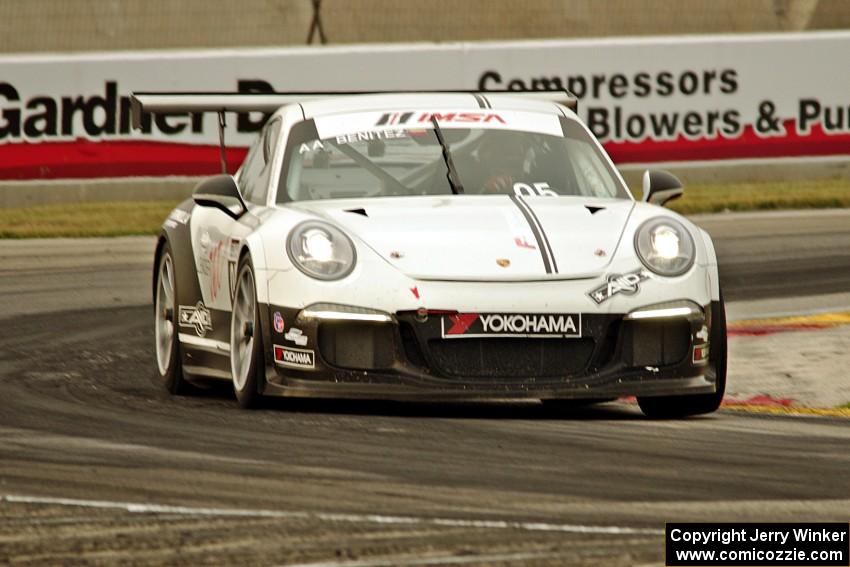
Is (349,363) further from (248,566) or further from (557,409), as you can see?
(248,566)

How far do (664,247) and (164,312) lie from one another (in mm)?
2752

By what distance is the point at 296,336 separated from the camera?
26.1ft

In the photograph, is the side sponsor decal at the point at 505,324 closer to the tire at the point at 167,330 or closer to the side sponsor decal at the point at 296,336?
the side sponsor decal at the point at 296,336

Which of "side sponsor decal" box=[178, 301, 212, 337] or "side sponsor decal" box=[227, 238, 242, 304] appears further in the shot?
"side sponsor decal" box=[178, 301, 212, 337]

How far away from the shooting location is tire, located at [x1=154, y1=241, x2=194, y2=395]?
30.9 ft

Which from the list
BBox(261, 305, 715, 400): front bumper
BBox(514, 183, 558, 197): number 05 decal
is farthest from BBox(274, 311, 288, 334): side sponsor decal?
BBox(514, 183, 558, 197): number 05 decal

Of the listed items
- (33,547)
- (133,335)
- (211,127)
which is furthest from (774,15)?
(33,547)

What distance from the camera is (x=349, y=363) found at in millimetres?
7914

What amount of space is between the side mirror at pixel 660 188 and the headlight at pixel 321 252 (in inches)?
59.7

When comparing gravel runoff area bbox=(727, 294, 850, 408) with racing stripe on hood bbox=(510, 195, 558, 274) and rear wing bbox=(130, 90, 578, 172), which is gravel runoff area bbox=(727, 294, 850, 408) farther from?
rear wing bbox=(130, 90, 578, 172)

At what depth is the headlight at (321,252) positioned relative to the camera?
7965 mm

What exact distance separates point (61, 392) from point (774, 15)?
18.6m

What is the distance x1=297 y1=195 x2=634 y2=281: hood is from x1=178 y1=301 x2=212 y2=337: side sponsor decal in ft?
2.60

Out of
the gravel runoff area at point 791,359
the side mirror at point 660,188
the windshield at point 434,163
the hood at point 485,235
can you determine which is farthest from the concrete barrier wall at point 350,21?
the hood at point 485,235
